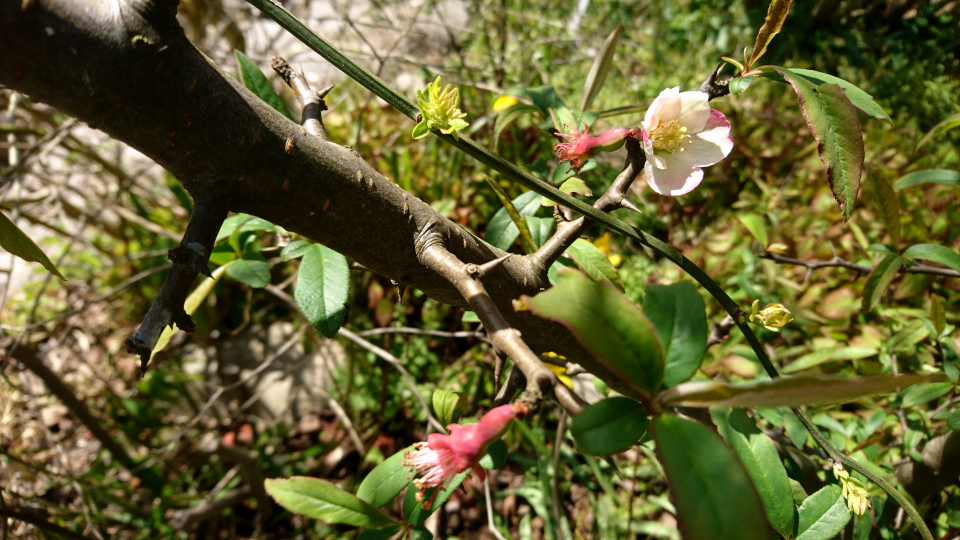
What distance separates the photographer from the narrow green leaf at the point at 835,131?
55 cm

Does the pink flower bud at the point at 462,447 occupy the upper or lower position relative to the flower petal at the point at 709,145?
lower

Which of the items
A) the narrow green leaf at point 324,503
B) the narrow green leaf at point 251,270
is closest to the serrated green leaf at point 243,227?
the narrow green leaf at point 251,270

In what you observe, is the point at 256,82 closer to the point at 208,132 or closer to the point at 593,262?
the point at 208,132

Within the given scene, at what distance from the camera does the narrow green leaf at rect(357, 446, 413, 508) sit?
0.74m

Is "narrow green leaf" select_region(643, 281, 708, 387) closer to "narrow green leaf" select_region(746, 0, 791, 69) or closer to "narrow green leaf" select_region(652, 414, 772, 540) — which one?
"narrow green leaf" select_region(652, 414, 772, 540)

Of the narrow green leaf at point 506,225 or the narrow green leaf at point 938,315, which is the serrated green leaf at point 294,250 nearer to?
the narrow green leaf at point 506,225

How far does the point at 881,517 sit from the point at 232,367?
7.41ft

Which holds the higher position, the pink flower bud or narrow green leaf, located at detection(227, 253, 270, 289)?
narrow green leaf, located at detection(227, 253, 270, 289)

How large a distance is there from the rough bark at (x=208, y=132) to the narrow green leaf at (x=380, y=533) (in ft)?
1.25

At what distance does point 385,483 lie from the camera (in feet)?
2.48

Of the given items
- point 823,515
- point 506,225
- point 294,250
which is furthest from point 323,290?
point 823,515

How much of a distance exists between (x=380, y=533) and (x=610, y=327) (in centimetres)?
54

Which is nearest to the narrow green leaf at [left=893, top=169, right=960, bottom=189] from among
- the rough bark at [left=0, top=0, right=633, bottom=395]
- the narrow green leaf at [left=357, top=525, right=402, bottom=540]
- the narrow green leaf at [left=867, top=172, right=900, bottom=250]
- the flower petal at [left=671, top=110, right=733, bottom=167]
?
the narrow green leaf at [left=867, top=172, right=900, bottom=250]

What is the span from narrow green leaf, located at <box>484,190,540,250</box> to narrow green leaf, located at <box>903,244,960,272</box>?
0.70m
